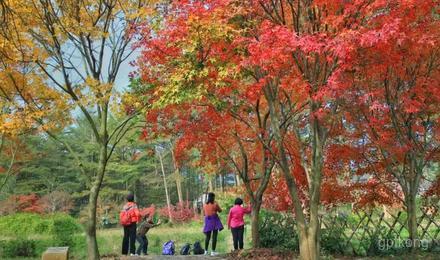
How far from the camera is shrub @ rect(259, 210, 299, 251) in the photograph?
1188 cm

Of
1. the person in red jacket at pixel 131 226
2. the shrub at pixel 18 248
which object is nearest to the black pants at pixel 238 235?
the person in red jacket at pixel 131 226

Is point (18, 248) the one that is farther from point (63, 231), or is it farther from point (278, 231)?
point (278, 231)

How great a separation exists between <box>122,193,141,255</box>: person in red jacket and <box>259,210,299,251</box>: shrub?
3616mm

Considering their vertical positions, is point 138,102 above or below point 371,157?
above

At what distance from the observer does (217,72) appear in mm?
8453

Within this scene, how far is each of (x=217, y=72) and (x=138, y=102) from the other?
6.92 feet

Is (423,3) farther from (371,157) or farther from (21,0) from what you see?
(21,0)

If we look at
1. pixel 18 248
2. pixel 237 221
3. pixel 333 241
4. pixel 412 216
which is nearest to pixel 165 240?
pixel 18 248

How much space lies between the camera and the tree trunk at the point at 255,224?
1191 centimetres

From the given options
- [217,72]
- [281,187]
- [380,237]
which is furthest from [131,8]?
[380,237]

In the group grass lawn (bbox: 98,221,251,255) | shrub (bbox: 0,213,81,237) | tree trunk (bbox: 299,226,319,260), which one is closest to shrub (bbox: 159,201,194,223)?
grass lawn (bbox: 98,221,251,255)

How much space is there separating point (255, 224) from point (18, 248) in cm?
905

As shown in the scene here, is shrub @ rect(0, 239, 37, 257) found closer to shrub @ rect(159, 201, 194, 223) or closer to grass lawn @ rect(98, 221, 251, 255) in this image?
grass lawn @ rect(98, 221, 251, 255)

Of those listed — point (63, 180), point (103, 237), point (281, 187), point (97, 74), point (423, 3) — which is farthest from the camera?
point (63, 180)
